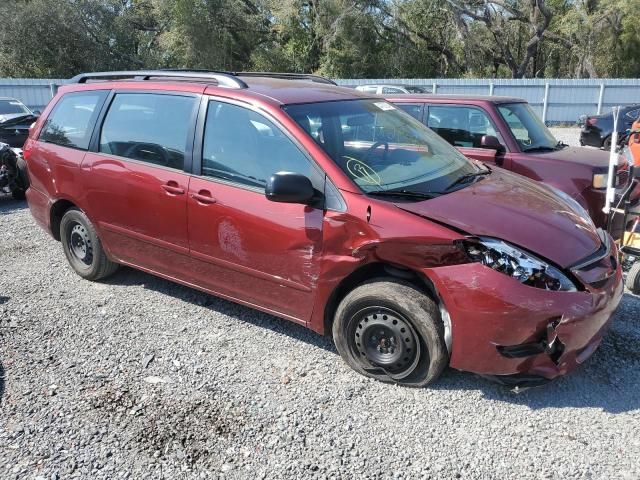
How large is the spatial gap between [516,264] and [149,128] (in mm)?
2929

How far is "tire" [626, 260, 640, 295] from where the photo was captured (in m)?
4.90

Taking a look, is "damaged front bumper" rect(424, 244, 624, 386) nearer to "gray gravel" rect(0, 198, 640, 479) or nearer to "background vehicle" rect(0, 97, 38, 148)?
"gray gravel" rect(0, 198, 640, 479)

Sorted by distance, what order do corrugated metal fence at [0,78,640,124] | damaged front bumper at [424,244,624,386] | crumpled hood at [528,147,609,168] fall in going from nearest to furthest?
1. damaged front bumper at [424,244,624,386]
2. crumpled hood at [528,147,609,168]
3. corrugated metal fence at [0,78,640,124]

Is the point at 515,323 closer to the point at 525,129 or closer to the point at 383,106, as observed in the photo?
Answer: the point at 383,106

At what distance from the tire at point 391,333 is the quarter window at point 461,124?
3.78 meters

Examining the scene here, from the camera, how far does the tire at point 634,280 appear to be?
16.1ft

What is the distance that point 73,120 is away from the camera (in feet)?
16.7

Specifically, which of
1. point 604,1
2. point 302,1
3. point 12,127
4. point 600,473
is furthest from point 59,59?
point 600,473

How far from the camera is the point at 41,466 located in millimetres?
2873

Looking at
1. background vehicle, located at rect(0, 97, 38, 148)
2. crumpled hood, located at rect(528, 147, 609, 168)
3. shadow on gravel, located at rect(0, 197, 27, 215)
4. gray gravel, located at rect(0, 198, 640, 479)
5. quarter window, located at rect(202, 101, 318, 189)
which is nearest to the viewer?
gray gravel, located at rect(0, 198, 640, 479)

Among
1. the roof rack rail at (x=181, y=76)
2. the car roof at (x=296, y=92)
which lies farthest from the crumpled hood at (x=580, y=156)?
the roof rack rail at (x=181, y=76)

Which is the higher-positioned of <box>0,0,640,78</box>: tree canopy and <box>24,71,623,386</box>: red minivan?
<box>0,0,640,78</box>: tree canopy

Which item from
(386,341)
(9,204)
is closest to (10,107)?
(9,204)

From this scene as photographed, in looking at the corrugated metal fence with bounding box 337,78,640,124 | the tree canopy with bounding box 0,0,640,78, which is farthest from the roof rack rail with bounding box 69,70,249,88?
the tree canopy with bounding box 0,0,640,78
